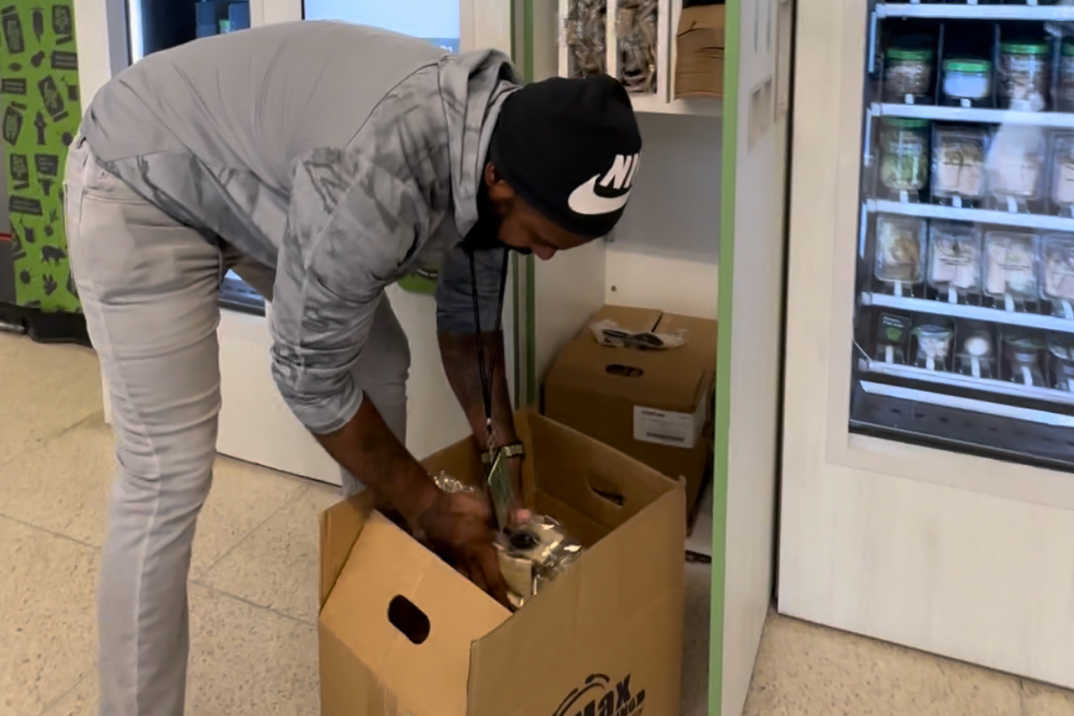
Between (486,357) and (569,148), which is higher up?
(569,148)

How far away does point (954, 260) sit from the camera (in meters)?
1.99

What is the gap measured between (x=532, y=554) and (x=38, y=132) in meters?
2.31

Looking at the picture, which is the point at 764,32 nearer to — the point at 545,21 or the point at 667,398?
the point at 545,21

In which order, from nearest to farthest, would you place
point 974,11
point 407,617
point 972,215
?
point 407,617 < point 974,11 < point 972,215

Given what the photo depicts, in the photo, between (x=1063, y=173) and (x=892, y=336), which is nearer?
(x=1063, y=173)

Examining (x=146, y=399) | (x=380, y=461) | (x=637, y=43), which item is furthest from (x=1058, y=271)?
(x=146, y=399)

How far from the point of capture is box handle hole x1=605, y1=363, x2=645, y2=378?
2262 mm

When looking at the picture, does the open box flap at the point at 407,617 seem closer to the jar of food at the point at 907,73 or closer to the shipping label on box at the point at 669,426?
the shipping label on box at the point at 669,426

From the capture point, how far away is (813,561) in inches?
80.0

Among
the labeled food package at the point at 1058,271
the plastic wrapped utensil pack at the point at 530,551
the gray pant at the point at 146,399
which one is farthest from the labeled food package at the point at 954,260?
the gray pant at the point at 146,399

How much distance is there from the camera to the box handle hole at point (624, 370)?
7.42 ft

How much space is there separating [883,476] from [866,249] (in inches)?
15.3

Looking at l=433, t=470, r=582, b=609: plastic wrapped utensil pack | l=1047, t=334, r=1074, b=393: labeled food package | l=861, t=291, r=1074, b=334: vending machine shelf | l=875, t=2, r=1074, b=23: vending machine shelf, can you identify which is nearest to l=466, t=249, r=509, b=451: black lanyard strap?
l=433, t=470, r=582, b=609: plastic wrapped utensil pack

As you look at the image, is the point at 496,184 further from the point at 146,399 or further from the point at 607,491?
the point at 607,491
